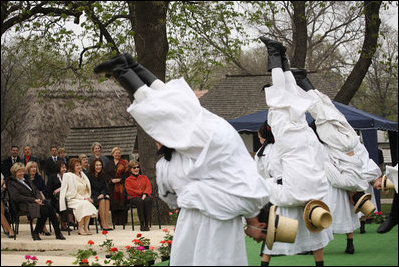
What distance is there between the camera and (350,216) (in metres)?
10.7

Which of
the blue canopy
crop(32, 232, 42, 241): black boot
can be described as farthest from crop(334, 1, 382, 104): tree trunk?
crop(32, 232, 42, 241): black boot

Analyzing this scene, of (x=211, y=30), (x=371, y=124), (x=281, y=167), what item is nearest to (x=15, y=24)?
(x=211, y=30)

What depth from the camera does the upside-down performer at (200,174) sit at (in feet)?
19.8

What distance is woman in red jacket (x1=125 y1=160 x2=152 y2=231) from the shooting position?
54.7 feet

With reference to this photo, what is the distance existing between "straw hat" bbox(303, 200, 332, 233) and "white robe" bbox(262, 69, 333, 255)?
0.19m

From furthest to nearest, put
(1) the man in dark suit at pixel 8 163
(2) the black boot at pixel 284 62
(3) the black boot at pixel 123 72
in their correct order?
(1) the man in dark suit at pixel 8 163 → (2) the black boot at pixel 284 62 → (3) the black boot at pixel 123 72

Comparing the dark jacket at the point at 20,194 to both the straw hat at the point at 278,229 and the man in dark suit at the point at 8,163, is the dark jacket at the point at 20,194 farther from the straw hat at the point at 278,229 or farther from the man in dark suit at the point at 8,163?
the straw hat at the point at 278,229

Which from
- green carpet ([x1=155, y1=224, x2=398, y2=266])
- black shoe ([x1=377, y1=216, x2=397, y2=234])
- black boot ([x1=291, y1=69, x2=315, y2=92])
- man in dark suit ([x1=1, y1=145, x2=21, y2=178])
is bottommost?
green carpet ([x1=155, y1=224, x2=398, y2=266])

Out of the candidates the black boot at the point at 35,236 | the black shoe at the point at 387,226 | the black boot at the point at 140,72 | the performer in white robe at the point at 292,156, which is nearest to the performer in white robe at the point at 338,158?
the performer in white robe at the point at 292,156

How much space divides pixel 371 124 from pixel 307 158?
31.1 feet

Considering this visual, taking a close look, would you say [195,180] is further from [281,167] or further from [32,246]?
[32,246]

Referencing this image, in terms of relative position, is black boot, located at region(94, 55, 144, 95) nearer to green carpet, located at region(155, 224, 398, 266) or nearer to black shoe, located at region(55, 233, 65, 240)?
green carpet, located at region(155, 224, 398, 266)

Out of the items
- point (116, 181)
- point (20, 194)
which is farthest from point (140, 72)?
point (116, 181)

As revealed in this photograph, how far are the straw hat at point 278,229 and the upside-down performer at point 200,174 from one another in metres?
0.34
